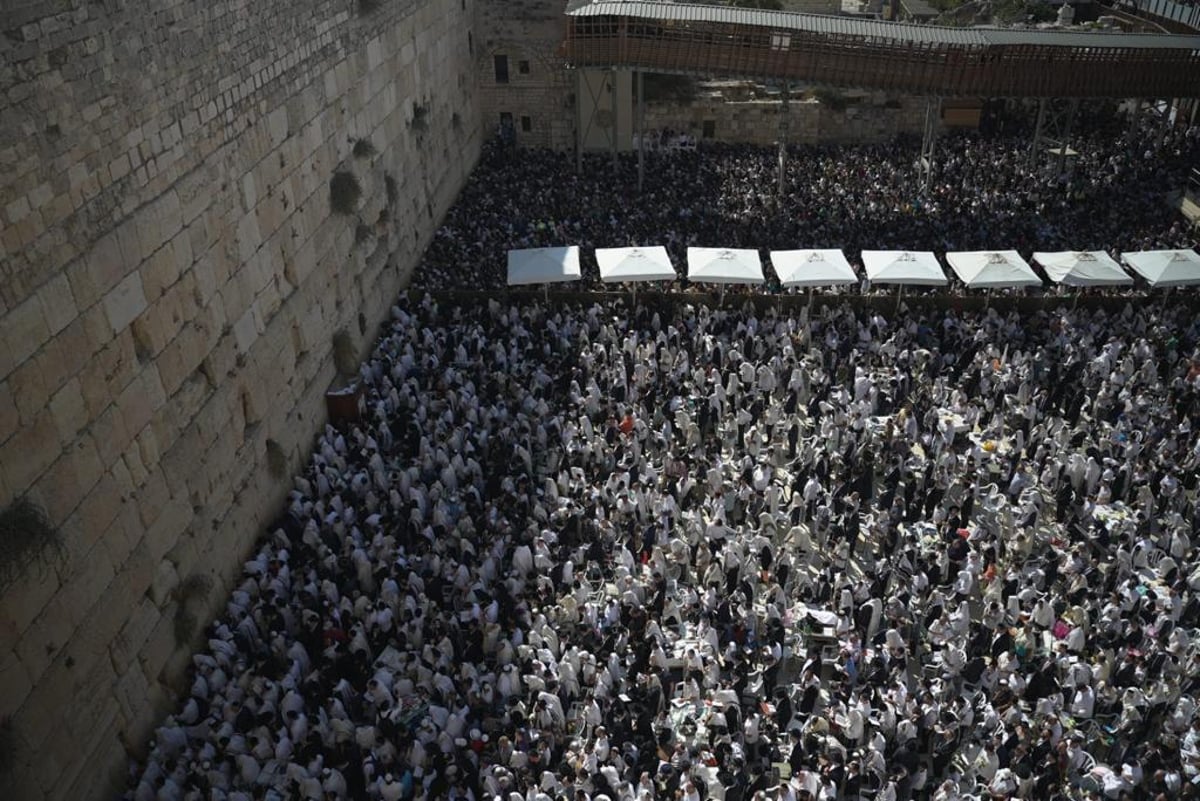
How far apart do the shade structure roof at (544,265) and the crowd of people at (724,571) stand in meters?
0.66

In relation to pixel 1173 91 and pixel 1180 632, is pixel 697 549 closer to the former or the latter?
pixel 1180 632

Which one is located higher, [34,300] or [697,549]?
[34,300]

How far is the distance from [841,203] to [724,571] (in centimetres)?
1407

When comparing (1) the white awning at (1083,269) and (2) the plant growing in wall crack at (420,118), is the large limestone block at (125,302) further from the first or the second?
(1) the white awning at (1083,269)

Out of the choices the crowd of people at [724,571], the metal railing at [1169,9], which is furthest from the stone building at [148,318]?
the metal railing at [1169,9]

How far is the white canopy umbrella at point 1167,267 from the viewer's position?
59.5 feet

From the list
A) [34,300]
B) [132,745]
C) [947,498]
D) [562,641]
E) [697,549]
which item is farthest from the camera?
[947,498]

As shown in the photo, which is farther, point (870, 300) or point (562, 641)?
point (870, 300)

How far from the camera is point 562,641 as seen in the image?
460 inches

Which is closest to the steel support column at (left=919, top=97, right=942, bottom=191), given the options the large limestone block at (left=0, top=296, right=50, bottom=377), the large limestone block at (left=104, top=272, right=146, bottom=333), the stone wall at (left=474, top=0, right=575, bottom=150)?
the stone wall at (left=474, top=0, right=575, bottom=150)

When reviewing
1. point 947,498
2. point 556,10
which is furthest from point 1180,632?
point 556,10

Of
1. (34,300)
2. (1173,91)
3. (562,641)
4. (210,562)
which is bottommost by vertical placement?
(562,641)

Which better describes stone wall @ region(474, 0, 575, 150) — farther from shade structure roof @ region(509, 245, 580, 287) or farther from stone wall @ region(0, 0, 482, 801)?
stone wall @ region(0, 0, 482, 801)

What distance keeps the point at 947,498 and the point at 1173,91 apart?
1614 cm
